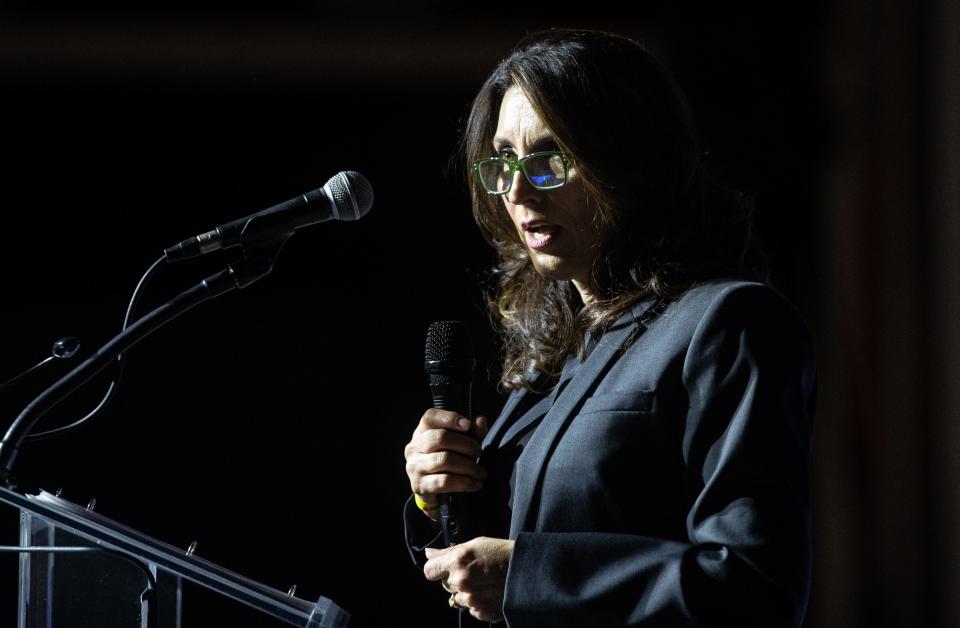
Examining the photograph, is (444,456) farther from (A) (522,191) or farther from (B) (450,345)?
(A) (522,191)

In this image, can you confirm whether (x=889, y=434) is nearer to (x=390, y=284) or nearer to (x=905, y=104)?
(x=905, y=104)

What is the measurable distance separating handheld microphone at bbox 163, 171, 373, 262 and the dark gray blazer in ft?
1.38

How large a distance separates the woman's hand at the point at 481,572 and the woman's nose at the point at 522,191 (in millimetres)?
516

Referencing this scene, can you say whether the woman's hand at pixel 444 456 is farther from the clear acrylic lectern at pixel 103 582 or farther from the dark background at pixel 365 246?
the dark background at pixel 365 246

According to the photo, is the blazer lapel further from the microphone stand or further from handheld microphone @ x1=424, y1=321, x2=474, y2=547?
the microphone stand

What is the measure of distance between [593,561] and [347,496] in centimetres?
160

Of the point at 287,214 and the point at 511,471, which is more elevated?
the point at 287,214

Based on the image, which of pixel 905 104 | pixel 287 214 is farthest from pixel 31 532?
pixel 905 104

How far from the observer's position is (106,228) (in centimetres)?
260

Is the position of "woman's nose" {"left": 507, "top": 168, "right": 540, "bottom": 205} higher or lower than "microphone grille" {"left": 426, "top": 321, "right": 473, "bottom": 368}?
higher

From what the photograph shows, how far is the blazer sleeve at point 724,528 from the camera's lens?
3.50ft

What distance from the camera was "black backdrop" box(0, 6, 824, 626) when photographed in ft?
8.41

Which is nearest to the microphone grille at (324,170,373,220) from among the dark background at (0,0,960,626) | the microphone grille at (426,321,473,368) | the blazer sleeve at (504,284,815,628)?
the microphone grille at (426,321,473,368)

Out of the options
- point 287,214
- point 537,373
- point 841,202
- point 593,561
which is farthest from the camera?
point 841,202
